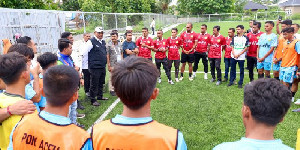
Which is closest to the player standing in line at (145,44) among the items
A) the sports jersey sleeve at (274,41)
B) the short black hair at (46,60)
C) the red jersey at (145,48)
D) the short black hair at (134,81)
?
the red jersey at (145,48)

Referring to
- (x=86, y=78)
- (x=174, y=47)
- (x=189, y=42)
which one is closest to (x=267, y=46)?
(x=189, y=42)

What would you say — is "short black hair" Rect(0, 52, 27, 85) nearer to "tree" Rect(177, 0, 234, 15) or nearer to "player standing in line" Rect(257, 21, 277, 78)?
"player standing in line" Rect(257, 21, 277, 78)

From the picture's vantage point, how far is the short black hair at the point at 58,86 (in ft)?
6.16

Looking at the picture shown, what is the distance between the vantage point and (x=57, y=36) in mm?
10500

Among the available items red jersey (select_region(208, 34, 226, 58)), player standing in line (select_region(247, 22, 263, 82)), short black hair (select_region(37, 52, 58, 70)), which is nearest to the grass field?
red jersey (select_region(208, 34, 226, 58))

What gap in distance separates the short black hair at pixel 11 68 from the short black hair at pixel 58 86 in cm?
71

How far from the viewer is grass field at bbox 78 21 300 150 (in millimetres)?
4547

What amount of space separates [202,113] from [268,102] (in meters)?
4.27

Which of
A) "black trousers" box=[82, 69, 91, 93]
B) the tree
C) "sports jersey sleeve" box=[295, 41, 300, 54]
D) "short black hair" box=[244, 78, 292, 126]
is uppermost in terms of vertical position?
the tree

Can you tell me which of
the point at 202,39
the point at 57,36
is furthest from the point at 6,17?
the point at 202,39

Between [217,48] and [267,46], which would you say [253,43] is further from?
[217,48]

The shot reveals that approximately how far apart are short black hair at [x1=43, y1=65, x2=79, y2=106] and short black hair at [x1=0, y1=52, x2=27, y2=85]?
707mm

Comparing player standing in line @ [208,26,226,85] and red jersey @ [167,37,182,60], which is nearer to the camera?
player standing in line @ [208,26,226,85]

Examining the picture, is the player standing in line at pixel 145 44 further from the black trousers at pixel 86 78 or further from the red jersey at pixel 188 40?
the black trousers at pixel 86 78
